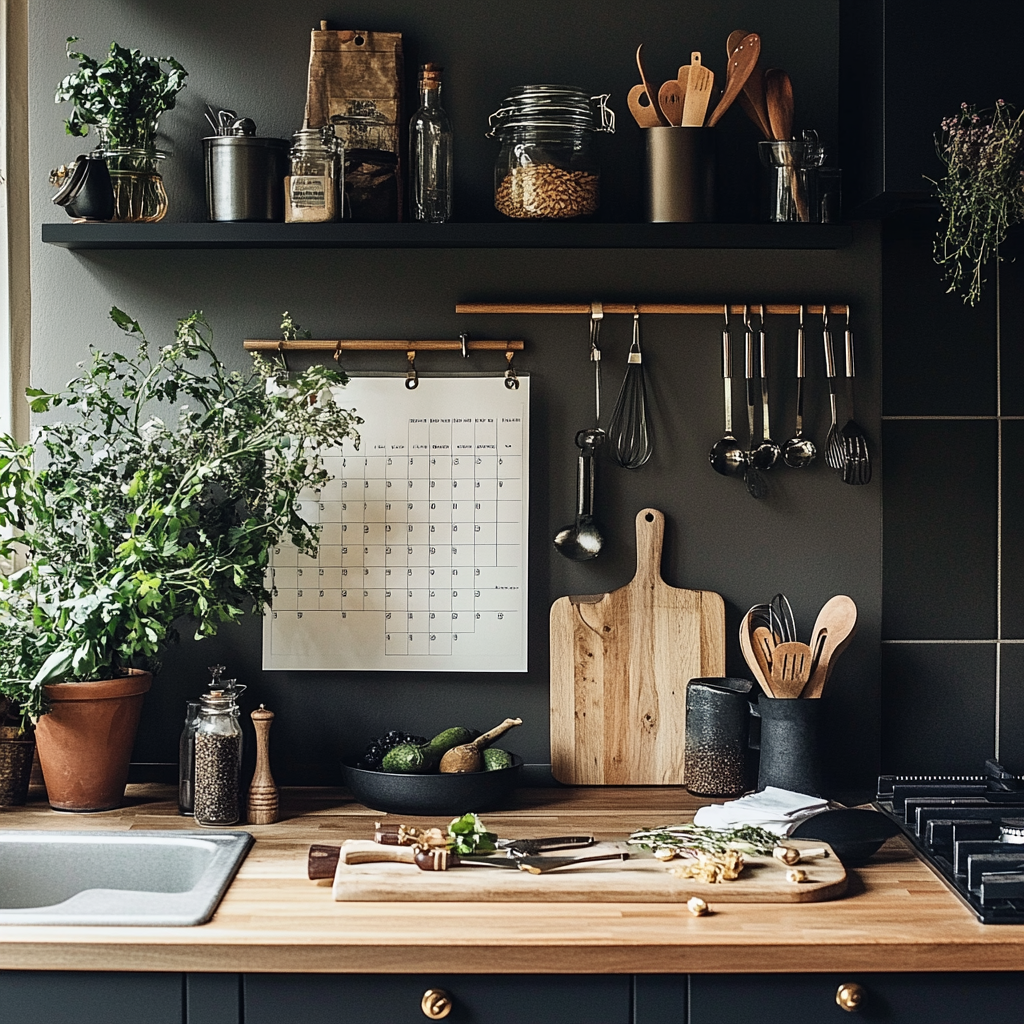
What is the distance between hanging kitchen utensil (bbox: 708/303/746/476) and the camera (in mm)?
1992

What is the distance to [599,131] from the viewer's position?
6.45 ft

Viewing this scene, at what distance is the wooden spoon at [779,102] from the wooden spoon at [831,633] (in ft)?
2.60

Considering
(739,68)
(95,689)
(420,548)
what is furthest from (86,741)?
(739,68)

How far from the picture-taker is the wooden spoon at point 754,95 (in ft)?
6.20

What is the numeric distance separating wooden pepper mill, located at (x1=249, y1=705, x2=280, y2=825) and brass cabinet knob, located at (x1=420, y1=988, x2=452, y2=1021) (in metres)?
0.50

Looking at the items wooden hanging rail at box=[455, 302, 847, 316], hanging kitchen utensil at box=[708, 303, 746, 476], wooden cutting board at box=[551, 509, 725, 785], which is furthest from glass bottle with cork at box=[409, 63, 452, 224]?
wooden cutting board at box=[551, 509, 725, 785]

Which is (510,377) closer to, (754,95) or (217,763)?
(754,95)

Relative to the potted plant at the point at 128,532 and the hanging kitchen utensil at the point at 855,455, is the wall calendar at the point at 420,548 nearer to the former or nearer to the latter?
the potted plant at the point at 128,532

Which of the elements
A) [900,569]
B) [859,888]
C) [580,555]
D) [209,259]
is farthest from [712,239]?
[859,888]

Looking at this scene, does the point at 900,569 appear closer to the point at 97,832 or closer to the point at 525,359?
the point at 525,359

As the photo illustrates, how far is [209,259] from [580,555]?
2.75 feet

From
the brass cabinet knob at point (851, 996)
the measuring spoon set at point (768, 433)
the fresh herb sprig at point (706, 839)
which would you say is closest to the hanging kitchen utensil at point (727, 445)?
the measuring spoon set at point (768, 433)

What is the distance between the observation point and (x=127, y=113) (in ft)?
6.06

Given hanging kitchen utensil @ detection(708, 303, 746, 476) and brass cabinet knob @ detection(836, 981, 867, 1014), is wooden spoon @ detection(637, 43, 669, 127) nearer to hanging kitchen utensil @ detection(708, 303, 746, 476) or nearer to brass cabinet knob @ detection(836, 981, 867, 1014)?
hanging kitchen utensil @ detection(708, 303, 746, 476)
